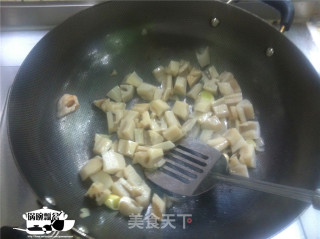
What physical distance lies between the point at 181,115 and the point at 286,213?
0.38 meters

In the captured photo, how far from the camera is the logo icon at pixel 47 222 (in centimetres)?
71

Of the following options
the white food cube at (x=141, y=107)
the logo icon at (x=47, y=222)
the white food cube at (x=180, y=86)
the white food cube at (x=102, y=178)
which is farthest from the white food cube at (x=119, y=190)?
the white food cube at (x=180, y=86)

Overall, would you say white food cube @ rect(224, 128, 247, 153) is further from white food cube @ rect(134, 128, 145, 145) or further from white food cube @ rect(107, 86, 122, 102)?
white food cube @ rect(107, 86, 122, 102)

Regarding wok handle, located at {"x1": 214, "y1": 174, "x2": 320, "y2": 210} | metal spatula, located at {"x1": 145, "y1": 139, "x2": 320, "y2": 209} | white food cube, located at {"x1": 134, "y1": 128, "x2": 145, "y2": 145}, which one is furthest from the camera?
white food cube, located at {"x1": 134, "y1": 128, "x2": 145, "y2": 145}

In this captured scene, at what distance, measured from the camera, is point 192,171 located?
82cm

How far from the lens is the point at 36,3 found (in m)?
1.08

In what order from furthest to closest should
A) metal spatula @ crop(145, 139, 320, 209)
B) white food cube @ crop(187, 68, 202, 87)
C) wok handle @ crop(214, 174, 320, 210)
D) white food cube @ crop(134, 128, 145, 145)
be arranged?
white food cube @ crop(187, 68, 202, 87)
white food cube @ crop(134, 128, 145, 145)
metal spatula @ crop(145, 139, 320, 209)
wok handle @ crop(214, 174, 320, 210)

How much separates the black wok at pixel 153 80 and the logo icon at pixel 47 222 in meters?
0.03

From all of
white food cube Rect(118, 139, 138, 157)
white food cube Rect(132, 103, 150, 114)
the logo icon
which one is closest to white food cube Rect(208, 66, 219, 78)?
white food cube Rect(132, 103, 150, 114)

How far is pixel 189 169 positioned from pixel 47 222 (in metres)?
0.36

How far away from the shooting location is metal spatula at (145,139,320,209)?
2.58ft

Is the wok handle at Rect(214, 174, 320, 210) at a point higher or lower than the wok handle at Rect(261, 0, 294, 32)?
lower

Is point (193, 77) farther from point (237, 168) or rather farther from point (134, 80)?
point (237, 168)

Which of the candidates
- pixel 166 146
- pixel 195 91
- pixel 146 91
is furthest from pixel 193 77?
pixel 166 146
